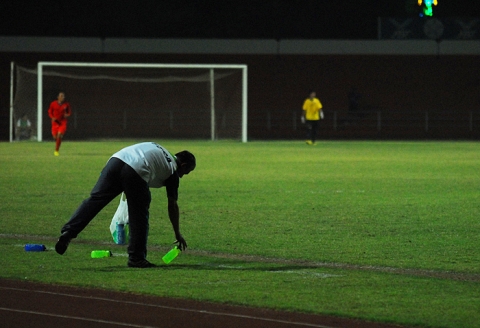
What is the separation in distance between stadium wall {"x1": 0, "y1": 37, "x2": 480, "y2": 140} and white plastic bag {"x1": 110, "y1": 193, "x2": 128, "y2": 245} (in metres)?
39.0

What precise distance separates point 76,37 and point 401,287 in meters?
44.6

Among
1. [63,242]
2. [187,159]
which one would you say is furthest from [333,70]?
[63,242]

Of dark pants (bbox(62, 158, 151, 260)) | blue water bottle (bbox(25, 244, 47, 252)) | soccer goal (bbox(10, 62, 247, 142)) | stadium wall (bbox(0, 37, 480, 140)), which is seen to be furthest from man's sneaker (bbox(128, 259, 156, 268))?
stadium wall (bbox(0, 37, 480, 140))

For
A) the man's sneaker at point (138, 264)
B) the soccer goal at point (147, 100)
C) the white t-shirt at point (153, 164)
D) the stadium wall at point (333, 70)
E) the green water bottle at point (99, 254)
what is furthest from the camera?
the stadium wall at point (333, 70)

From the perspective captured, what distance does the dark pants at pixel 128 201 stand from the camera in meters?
9.75

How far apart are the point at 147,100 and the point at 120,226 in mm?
40144

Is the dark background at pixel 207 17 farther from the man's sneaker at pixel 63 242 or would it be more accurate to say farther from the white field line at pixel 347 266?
the man's sneaker at pixel 63 242

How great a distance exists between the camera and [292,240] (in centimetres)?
1224

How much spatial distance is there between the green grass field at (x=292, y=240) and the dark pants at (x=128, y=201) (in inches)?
12.0

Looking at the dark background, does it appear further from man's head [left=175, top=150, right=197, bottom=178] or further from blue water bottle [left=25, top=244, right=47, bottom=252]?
man's head [left=175, top=150, right=197, bottom=178]

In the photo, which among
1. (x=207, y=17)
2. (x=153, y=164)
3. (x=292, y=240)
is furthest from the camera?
(x=207, y=17)

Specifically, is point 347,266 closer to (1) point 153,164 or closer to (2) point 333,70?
(1) point 153,164

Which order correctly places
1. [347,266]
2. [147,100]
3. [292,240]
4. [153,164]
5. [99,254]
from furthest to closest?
[147,100] < [292,240] < [99,254] < [347,266] < [153,164]

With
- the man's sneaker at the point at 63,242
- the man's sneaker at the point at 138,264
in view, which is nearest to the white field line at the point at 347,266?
the man's sneaker at the point at 138,264
